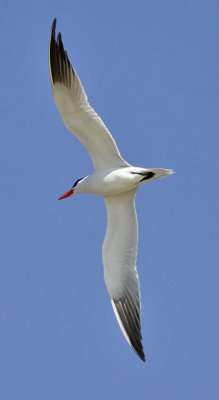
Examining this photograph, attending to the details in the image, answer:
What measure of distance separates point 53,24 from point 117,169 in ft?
7.95

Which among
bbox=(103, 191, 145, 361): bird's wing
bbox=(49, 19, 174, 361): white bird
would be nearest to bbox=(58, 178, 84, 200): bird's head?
bbox=(49, 19, 174, 361): white bird

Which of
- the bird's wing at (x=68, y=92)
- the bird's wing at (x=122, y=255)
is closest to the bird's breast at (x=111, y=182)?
the bird's wing at (x=122, y=255)

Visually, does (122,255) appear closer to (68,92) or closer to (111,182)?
(111,182)

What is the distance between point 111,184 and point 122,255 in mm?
1265

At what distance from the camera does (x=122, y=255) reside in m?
16.2

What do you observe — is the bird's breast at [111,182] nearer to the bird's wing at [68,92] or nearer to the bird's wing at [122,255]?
the bird's wing at [122,255]

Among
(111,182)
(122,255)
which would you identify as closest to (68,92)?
(111,182)

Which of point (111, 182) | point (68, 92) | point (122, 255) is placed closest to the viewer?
point (68, 92)

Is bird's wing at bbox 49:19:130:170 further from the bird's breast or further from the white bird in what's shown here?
the bird's breast

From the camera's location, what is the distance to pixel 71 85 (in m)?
15.2

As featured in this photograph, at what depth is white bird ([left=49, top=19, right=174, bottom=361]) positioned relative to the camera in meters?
15.2

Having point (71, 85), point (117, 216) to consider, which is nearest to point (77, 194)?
point (117, 216)

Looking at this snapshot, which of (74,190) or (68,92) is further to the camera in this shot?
(74,190)

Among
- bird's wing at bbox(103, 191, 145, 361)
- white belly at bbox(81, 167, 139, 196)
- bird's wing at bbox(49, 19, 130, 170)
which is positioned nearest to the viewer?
bird's wing at bbox(49, 19, 130, 170)
